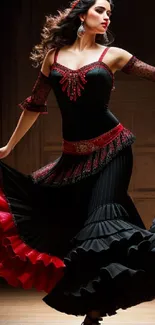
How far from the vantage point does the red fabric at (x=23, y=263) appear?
2.75 metres

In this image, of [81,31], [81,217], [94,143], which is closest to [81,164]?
[94,143]

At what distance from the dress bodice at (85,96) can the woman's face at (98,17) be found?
0.11 m

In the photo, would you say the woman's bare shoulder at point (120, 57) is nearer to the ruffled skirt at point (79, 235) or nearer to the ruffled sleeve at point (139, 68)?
the ruffled sleeve at point (139, 68)

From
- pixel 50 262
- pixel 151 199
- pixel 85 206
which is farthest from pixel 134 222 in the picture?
pixel 151 199

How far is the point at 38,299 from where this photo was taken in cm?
459

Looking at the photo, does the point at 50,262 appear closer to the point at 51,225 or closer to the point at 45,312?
the point at 51,225

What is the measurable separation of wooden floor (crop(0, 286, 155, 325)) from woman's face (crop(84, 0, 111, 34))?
1824mm

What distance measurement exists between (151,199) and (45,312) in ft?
4.84

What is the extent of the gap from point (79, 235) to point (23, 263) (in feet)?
0.88

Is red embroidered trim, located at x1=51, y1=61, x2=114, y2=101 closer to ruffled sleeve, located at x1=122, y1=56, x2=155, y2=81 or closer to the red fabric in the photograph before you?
ruffled sleeve, located at x1=122, y1=56, x2=155, y2=81

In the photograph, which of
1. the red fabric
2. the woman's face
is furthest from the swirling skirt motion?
the woman's face

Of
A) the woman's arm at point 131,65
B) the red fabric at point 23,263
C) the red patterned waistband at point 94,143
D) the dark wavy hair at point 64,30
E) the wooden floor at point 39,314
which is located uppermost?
the dark wavy hair at point 64,30

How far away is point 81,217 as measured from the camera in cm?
286

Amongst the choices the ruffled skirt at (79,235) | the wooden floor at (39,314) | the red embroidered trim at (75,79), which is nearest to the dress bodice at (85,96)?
the red embroidered trim at (75,79)
